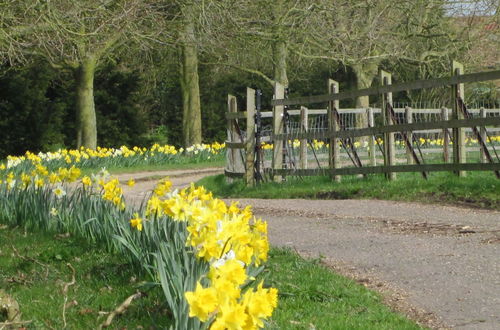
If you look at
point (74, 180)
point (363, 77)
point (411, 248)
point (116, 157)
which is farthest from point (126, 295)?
point (363, 77)

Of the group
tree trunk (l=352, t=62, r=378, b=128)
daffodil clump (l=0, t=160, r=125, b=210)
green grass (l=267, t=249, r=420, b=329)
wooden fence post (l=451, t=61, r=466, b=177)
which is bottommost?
green grass (l=267, t=249, r=420, b=329)

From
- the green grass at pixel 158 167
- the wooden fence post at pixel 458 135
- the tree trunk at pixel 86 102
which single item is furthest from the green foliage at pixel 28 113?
the wooden fence post at pixel 458 135

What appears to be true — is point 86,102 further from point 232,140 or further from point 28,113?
point 232,140

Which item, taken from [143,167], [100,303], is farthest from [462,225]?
[143,167]

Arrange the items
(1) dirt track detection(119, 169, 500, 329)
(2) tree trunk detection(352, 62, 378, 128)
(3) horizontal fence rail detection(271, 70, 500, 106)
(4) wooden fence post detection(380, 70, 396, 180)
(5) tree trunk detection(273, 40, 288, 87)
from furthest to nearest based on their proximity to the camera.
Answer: (2) tree trunk detection(352, 62, 378, 128), (5) tree trunk detection(273, 40, 288, 87), (4) wooden fence post detection(380, 70, 396, 180), (3) horizontal fence rail detection(271, 70, 500, 106), (1) dirt track detection(119, 169, 500, 329)

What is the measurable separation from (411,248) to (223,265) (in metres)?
4.37

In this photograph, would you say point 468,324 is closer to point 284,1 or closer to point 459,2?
point 284,1

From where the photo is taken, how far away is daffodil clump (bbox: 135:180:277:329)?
279cm

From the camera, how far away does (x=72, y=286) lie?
5.80 m

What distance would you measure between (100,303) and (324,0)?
16856 millimetres

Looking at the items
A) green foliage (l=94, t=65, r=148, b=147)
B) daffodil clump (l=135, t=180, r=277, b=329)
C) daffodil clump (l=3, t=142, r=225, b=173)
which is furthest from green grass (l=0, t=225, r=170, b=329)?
green foliage (l=94, t=65, r=148, b=147)

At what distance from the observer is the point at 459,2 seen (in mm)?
22797

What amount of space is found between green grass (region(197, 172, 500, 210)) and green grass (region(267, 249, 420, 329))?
4.35 m

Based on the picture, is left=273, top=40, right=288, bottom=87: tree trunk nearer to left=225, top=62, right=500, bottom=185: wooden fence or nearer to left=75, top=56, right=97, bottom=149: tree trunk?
left=75, top=56, right=97, bottom=149: tree trunk
